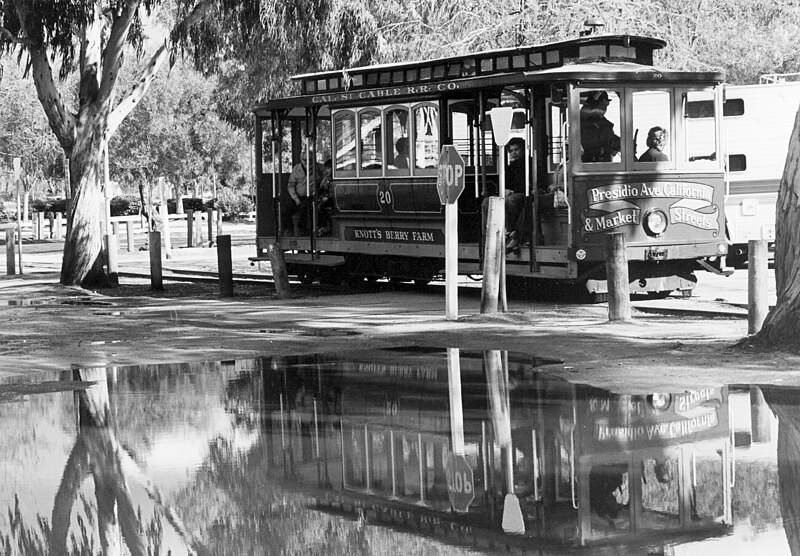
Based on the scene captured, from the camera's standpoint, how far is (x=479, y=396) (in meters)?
10.8

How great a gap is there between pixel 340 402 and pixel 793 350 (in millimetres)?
4250

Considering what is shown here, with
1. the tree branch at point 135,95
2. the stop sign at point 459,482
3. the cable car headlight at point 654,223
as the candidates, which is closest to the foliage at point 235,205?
the tree branch at point 135,95

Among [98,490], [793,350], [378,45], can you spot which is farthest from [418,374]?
[378,45]

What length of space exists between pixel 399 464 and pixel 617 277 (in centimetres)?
783

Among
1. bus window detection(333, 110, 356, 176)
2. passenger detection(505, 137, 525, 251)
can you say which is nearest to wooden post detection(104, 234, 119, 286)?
bus window detection(333, 110, 356, 176)

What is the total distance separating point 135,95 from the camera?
83.9ft

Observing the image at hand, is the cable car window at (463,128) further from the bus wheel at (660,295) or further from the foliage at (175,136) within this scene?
the foliage at (175,136)

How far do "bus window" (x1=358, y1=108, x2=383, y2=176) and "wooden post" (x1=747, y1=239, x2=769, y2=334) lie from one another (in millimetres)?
9083

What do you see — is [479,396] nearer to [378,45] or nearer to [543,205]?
[543,205]

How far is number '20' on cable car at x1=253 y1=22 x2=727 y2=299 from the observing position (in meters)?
18.7

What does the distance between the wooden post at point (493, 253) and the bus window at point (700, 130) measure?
3.72 metres

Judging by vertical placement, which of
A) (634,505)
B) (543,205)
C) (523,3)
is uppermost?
(523,3)

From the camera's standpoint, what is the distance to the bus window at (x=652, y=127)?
1902 cm

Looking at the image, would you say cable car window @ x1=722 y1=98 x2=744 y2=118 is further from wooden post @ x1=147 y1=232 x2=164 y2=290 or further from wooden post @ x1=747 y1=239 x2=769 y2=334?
wooden post @ x1=147 y1=232 x2=164 y2=290
